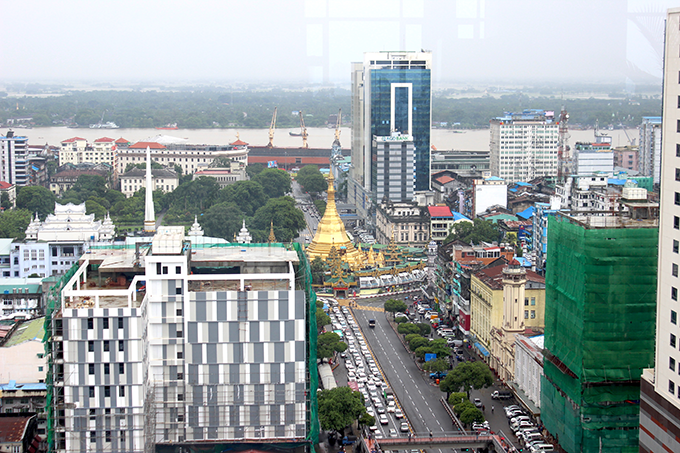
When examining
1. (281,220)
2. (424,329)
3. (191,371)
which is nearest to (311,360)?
(191,371)

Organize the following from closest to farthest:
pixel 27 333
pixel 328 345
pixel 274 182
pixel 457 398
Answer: pixel 457 398, pixel 27 333, pixel 328 345, pixel 274 182

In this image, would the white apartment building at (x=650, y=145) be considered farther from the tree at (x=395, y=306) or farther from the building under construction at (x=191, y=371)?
the building under construction at (x=191, y=371)

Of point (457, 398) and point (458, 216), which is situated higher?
point (458, 216)

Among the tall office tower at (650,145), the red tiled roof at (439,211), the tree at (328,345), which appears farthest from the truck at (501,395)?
the tall office tower at (650,145)

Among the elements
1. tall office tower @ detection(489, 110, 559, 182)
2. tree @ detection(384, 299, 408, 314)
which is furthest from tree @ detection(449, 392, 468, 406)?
tall office tower @ detection(489, 110, 559, 182)

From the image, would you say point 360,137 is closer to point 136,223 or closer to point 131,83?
point 136,223

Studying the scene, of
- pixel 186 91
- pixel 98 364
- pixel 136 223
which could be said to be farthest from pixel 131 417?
pixel 186 91

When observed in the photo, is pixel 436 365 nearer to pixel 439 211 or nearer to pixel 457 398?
pixel 457 398
